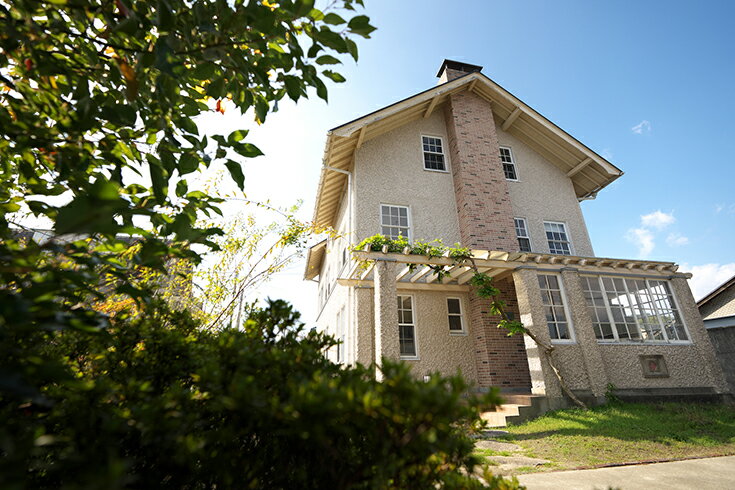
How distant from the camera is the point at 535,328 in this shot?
26.5ft

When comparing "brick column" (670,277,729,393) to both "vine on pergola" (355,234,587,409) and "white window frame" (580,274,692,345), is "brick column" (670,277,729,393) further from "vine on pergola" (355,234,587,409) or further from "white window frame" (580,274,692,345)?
"vine on pergola" (355,234,587,409)

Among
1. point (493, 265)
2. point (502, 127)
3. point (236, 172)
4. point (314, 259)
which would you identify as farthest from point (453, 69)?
point (236, 172)

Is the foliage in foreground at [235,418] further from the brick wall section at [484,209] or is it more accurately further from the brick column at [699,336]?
the brick column at [699,336]

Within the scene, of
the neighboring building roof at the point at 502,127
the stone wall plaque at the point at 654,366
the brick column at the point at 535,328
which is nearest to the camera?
the brick column at the point at 535,328

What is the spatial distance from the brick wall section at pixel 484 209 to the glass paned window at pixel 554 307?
105cm

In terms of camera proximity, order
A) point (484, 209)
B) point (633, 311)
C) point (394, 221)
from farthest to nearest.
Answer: point (484, 209) → point (394, 221) → point (633, 311)

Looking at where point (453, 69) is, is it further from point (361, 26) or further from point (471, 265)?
point (361, 26)

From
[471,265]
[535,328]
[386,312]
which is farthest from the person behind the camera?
[471,265]

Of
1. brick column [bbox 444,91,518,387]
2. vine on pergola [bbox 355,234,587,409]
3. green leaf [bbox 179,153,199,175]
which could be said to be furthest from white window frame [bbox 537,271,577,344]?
green leaf [bbox 179,153,199,175]

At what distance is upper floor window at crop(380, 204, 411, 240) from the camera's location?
10305mm

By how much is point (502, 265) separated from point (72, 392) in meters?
8.53

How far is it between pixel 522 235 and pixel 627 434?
21.6 ft

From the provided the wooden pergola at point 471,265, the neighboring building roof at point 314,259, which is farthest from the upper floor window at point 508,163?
the neighboring building roof at point 314,259

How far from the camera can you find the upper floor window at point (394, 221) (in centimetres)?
1030
